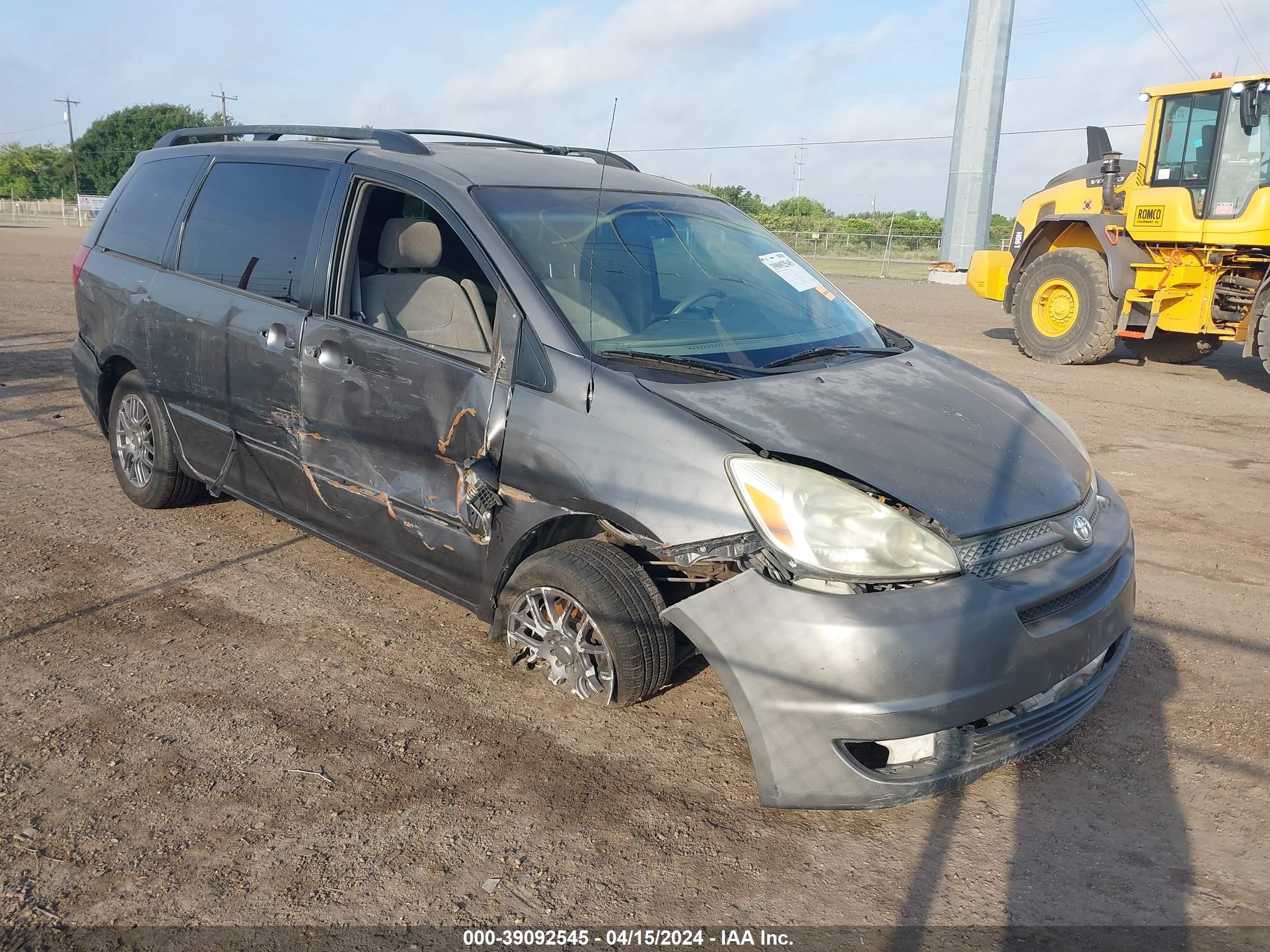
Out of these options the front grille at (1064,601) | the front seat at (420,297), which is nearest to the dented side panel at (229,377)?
the front seat at (420,297)

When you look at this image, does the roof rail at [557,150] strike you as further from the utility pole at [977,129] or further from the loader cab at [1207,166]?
the utility pole at [977,129]

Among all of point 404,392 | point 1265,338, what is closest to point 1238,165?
point 1265,338

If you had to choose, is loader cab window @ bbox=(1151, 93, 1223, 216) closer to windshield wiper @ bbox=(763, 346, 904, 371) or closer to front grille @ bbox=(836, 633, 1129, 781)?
windshield wiper @ bbox=(763, 346, 904, 371)

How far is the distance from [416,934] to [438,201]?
8.26ft

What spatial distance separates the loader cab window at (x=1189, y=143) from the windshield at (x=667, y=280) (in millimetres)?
8741

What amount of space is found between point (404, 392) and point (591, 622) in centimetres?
116

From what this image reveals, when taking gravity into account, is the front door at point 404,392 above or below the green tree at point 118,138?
below

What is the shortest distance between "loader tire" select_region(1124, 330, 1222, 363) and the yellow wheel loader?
0.06ft

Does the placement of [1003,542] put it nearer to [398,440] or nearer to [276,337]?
[398,440]

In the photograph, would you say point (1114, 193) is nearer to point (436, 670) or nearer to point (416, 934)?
point (436, 670)

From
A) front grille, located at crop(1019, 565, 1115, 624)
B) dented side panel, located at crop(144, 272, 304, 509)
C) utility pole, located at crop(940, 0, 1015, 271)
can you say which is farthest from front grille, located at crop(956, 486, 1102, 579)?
utility pole, located at crop(940, 0, 1015, 271)

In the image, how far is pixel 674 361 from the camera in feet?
11.1

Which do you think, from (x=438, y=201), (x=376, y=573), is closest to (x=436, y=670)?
(x=376, y=573)

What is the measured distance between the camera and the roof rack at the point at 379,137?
13.8 feet
